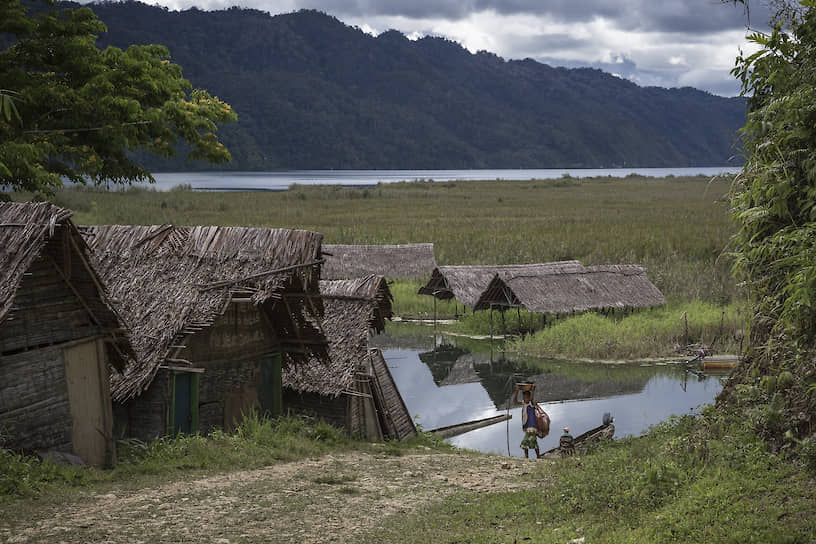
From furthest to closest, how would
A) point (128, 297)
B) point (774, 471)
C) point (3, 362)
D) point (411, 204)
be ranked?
point (411, 204) < point (128, 297) < point (3, 362) < point (774, 471)

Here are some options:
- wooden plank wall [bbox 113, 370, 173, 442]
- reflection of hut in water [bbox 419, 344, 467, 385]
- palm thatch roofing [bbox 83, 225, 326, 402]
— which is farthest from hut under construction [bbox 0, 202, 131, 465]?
reflection of hut in water [bbox 419, 344, 467, 385]

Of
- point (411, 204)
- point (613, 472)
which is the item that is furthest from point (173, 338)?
point (411, 204)

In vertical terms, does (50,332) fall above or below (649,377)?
above

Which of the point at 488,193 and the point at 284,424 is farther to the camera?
the point at 488,193

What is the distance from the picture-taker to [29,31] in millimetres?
15531

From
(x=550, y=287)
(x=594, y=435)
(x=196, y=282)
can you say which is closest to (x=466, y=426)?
(x=594, y=435)

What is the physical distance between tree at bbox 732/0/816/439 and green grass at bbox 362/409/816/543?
54 centimetres

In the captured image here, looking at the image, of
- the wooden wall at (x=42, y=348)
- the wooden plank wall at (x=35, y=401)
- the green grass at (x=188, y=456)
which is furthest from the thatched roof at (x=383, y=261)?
the wooden plank wall at (x=35, y=401)

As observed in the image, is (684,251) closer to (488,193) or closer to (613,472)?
(613,472)

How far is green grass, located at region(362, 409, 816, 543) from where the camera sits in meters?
6.12

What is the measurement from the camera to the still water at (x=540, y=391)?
20.5 meters

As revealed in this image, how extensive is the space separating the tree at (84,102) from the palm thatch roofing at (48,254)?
5.26m

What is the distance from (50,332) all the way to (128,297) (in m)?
3.40

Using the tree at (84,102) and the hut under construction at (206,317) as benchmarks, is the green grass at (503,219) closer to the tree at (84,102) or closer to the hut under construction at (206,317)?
the hut under construction at (206,317)
